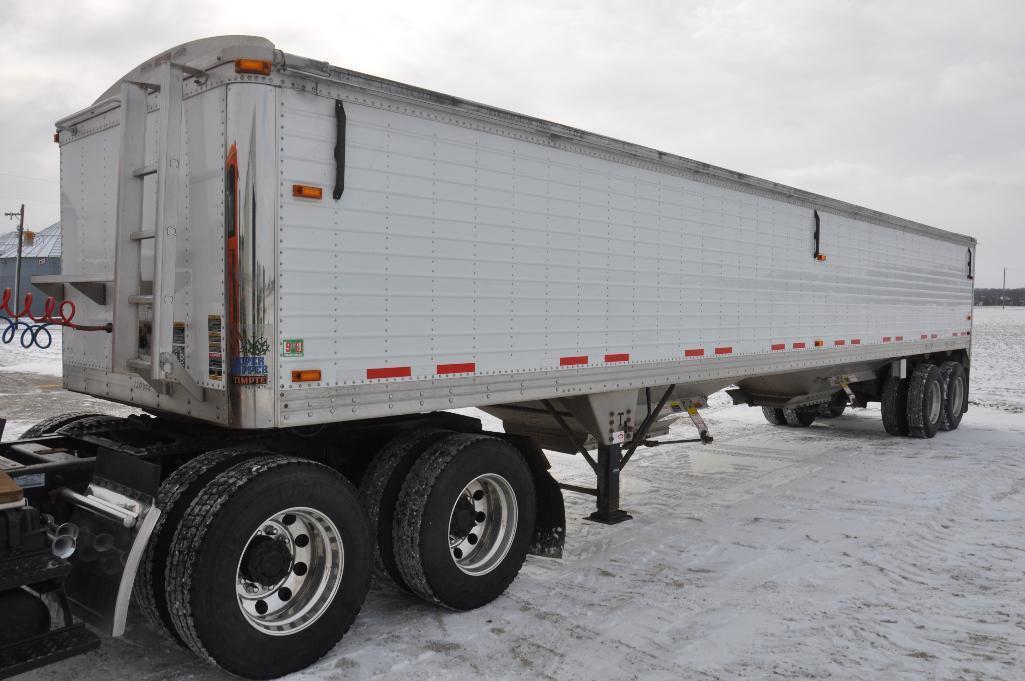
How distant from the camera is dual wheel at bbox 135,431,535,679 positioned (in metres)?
3.60

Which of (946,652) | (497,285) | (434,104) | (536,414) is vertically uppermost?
(434,104)

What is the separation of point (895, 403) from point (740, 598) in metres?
7.89

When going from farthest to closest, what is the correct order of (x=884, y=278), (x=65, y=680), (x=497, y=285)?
1. (x=884, y=278)
2. (x=497, y=285)
3. (x=65, y=680)

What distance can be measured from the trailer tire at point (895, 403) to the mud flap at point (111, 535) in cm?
1080

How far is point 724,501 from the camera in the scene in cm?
750

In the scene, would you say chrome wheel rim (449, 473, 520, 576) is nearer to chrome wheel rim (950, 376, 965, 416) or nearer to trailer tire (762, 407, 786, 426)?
trailer tire (762, 407, 786, 426)

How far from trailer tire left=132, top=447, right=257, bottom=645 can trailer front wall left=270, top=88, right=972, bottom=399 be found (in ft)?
2.14

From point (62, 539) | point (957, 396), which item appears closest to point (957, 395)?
point (957, 396)

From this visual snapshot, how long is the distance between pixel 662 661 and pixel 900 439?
8958 mm

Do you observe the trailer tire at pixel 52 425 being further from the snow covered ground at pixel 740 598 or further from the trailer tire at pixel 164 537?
the trailer tire at pixel 164 537

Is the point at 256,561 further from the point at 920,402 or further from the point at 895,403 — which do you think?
the point at 920,402

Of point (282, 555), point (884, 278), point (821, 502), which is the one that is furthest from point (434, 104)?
point (884, 278)

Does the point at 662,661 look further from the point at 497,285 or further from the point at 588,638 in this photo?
the point at 497,285

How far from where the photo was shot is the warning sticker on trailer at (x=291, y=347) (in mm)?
3784
